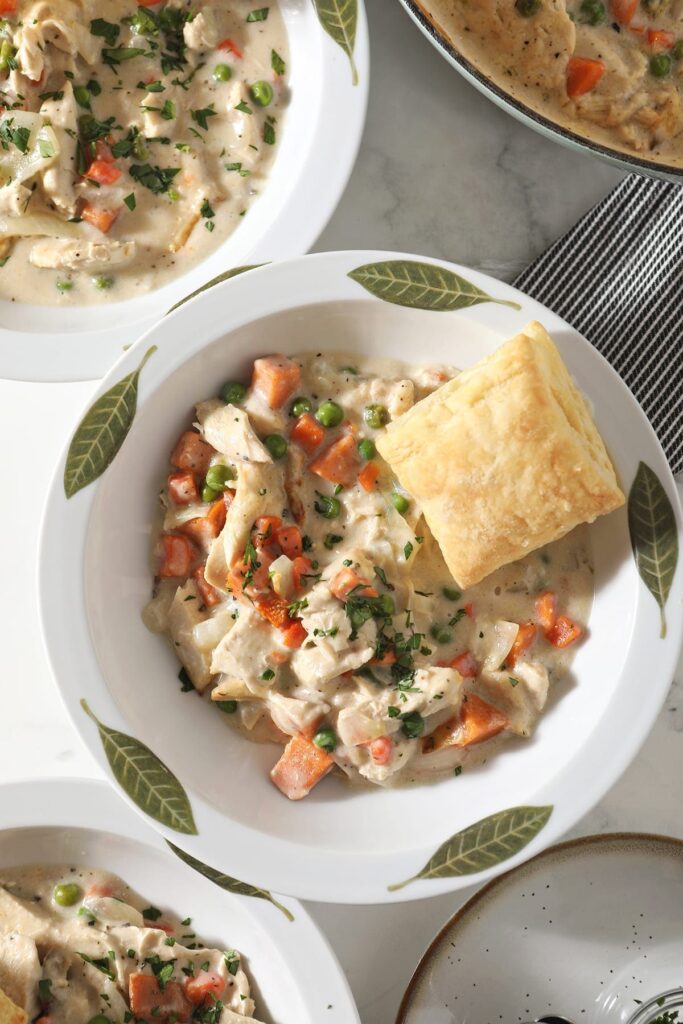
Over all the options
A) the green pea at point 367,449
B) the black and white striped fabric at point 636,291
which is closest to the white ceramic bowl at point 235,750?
→ the green pea at point 367,449

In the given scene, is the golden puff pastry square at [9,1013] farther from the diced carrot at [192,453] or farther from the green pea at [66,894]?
the diced carrot at [192,453]

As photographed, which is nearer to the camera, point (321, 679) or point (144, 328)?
point (321, 679)

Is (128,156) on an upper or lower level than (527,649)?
upper

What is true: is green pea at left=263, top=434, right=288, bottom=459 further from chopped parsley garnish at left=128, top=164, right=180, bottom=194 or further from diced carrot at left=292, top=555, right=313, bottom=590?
chopped parsley garnish at left=128, top=164, right=180, bottom=194

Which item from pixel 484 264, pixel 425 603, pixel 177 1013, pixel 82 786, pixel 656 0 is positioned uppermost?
pixel 656 0

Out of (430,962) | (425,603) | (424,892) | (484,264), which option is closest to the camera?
(424,892)

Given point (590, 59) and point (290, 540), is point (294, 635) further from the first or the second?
point (590, 59)

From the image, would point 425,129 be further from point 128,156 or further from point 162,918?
point 162,918

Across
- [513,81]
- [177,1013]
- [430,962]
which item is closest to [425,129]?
[513,81]
